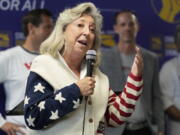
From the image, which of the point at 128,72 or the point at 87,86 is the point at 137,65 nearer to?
the point at 87,86

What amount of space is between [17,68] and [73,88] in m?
1.57

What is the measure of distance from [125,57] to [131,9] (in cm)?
57

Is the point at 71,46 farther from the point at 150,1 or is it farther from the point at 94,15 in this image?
the point at 150,1

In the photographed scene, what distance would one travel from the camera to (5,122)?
11.3 feet

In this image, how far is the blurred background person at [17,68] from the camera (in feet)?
11.3

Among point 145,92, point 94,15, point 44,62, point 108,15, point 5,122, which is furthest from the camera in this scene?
point 108,15

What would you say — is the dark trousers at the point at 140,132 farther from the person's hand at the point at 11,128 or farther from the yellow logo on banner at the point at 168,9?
the yellow logo on banner at the point at 168,9

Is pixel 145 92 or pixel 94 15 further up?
pixel 94 15

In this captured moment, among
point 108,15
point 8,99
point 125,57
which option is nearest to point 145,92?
point 125,57

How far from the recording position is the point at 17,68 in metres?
3.50

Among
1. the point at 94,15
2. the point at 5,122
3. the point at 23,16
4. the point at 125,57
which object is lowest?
the point at 5,122

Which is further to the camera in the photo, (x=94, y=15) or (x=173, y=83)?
(x=173, y=83)

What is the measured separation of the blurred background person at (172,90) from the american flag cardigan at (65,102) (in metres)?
1.80

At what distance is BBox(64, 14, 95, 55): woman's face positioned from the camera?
219 centimetres
